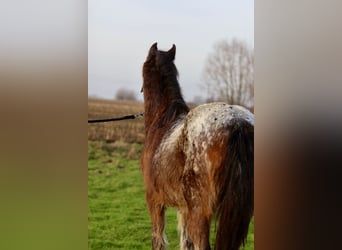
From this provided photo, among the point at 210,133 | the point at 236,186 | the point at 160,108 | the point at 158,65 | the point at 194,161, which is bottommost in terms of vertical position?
the point at 236,186

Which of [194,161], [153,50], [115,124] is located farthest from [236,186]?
[153,50]

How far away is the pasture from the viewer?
117 inches

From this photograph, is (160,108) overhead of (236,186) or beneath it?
overhead

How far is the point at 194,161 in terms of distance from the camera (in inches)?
113

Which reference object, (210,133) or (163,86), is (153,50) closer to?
(163,86)

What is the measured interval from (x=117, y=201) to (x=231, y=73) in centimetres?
95

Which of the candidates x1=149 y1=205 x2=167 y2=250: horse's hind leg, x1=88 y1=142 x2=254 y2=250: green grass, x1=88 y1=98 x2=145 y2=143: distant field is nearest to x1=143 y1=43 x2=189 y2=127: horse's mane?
x1=88 y1=98 x2=145 y2=143: distant field

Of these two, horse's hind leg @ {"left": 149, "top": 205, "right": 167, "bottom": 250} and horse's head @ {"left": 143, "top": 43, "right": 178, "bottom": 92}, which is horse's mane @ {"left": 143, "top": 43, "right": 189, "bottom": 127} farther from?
horse's hind leg @ {"left": 149, "top": 205, "right": 167, "bottom": 250}

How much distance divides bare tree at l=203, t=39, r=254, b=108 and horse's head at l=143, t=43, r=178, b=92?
0.19 meters

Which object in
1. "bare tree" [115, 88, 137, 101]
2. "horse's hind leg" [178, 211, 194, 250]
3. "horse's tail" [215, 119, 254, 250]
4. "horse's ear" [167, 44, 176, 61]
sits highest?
"horse's ear" [167, 44, 176, 61]

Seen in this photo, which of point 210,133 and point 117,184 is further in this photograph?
point 117,184
